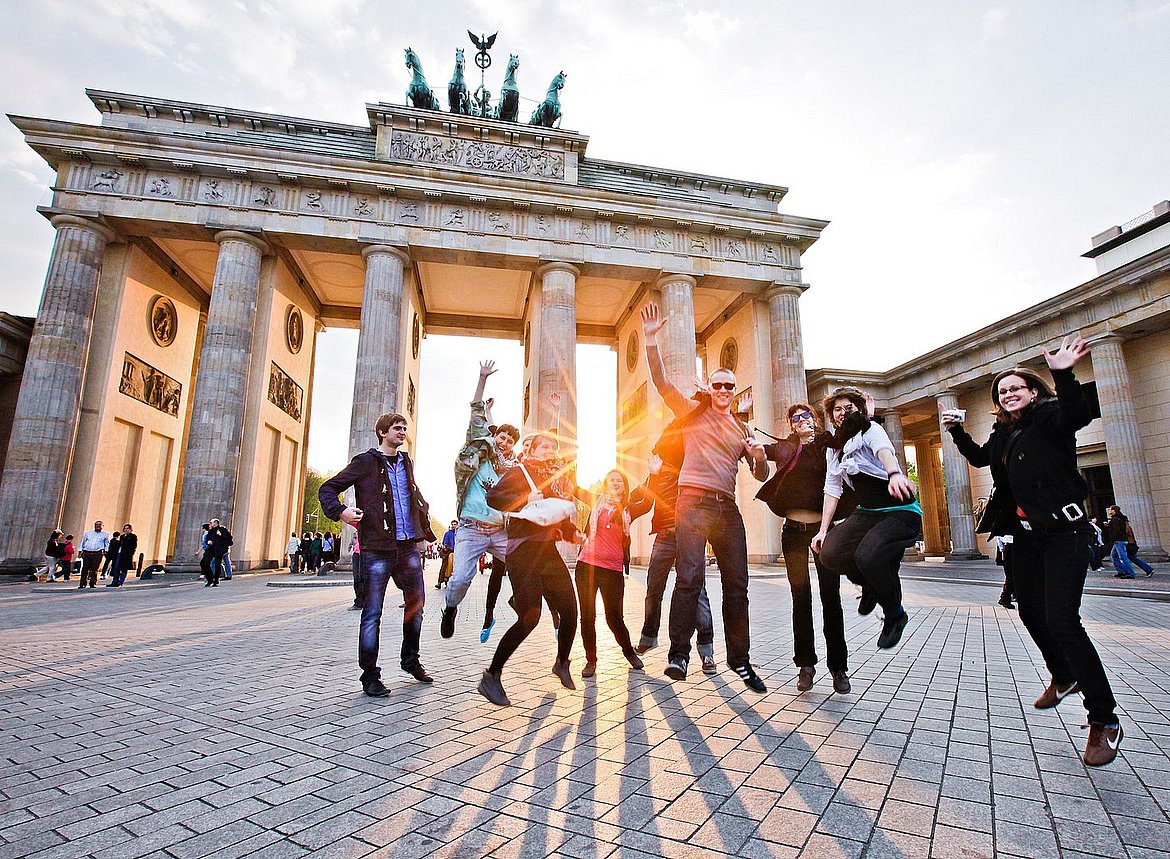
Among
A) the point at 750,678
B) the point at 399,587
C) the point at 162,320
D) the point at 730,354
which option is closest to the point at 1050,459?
the point at 750,678

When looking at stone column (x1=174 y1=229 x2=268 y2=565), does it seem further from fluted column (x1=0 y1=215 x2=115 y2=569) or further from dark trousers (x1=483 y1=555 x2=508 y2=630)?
dark trousers (x1=483 y1=555 x2=508 y2=630)

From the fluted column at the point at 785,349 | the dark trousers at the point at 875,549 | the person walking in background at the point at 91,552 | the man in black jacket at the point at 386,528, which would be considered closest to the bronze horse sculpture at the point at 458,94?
the fluted column at the point at 785,349

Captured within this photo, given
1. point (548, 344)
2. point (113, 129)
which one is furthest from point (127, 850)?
point (113, 129)

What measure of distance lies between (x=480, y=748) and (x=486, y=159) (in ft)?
80.8

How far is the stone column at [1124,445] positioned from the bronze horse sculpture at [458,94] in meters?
27.8

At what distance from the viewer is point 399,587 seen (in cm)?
438

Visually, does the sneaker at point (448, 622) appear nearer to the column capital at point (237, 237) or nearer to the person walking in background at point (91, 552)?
the person walking in background at point (91, 552)

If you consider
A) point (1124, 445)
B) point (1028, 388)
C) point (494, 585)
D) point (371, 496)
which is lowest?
point (494, 585)

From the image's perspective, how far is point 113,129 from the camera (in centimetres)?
2014

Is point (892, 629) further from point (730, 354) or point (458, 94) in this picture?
point (458, 94)

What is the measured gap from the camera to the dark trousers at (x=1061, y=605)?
2.81 metres

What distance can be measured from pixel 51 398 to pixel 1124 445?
34.6 meters

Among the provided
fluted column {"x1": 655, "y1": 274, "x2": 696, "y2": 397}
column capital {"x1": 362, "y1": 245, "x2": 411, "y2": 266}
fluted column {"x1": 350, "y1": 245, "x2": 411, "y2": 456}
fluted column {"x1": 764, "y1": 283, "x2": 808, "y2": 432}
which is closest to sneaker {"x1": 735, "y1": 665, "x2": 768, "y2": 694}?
fluted column {"x1": 350, "y1": 245, "x2": 411, "y2": 456}

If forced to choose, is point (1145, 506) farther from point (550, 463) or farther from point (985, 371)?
point (550, 463)
